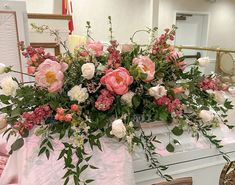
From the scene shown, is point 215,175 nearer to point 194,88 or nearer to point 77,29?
point 194,88

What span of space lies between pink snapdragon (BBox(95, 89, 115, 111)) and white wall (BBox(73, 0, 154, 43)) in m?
4.13

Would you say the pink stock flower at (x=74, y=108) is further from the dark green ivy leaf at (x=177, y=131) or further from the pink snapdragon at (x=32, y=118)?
the dark green ivy leaf at (x=177, y=131)

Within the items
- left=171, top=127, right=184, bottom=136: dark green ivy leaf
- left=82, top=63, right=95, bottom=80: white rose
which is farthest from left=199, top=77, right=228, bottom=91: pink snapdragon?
left=82, top=63, right=95, bottom=80: white rose

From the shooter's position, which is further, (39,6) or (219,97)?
(39,6)

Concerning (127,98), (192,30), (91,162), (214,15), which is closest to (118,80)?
(127,98)

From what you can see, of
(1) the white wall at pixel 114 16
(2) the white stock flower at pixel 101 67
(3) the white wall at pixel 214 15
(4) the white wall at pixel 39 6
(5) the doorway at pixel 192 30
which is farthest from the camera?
(5) the doorway at pixel 192 30

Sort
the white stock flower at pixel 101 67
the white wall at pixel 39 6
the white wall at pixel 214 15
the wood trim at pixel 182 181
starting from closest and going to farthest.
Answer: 1. the white stock flower at pixel 101 67
2. the wood trim at pixel 182 181
3. the white wall at pixel 39 6
4. the white wall at pixel 214 15

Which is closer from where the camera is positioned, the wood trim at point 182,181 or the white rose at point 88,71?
the white rose at point 88,71

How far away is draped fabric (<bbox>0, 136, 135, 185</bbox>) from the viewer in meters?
0.75

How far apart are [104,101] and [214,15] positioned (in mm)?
6259

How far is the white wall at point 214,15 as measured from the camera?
5727 mm

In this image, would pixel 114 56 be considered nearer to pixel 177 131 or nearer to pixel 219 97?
pixel 177 131

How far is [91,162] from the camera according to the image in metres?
0.79

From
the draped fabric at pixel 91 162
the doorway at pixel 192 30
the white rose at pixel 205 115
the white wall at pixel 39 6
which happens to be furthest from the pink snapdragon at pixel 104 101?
the doorway at pixel 192 30
